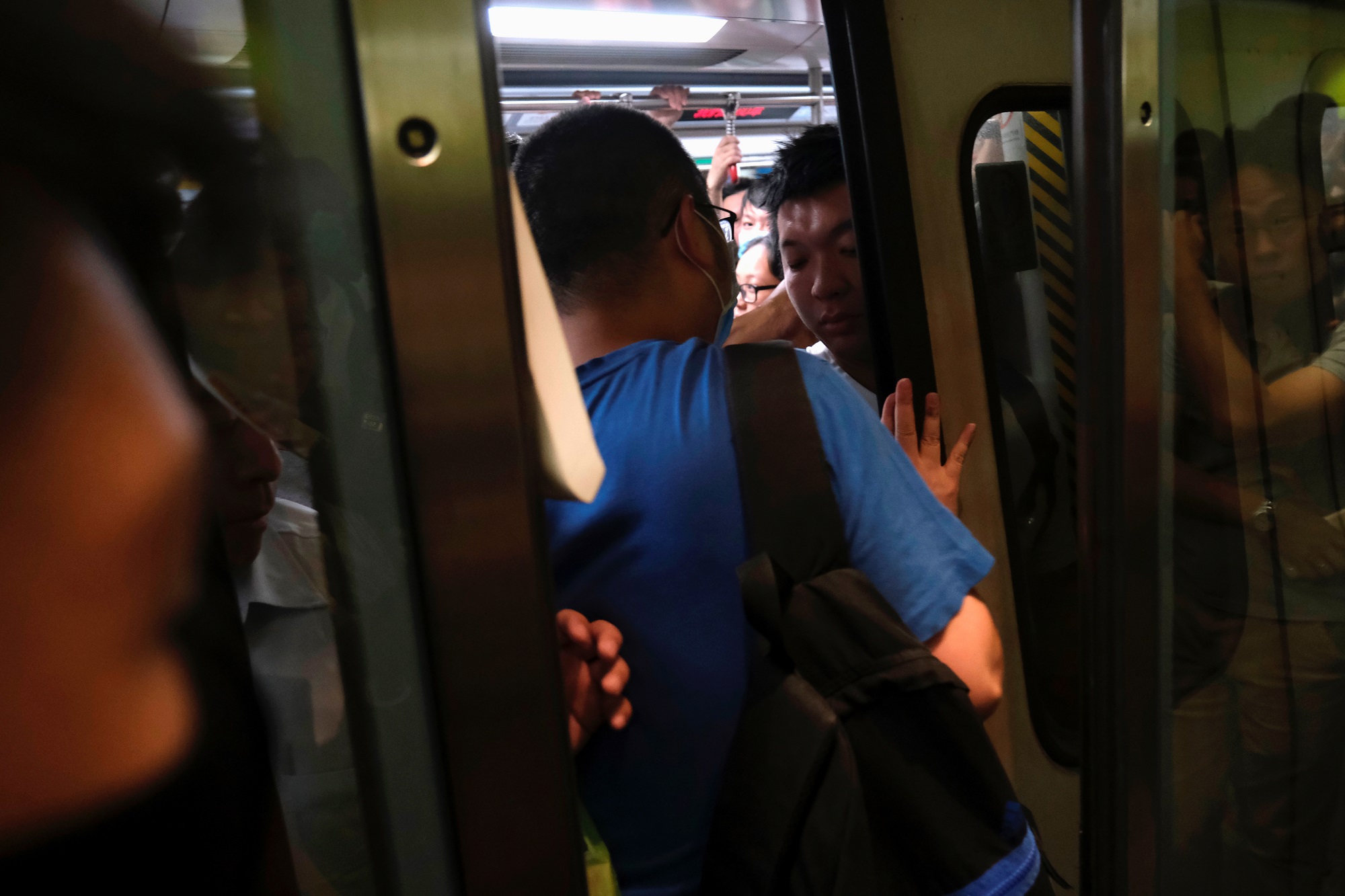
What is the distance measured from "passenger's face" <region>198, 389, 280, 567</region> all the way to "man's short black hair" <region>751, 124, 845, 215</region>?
1997mm

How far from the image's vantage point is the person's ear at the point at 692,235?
1.22 metres

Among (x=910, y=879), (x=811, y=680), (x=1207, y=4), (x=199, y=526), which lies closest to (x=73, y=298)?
(x=199, y=526)

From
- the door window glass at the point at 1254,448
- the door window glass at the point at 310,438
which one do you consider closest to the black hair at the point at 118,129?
the door window glass at the point at 310,438

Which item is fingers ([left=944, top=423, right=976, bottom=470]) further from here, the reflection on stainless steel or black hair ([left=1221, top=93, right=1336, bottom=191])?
the reflection on stainless steel

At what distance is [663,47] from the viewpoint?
128 inches

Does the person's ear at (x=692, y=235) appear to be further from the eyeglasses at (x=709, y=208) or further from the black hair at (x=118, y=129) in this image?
the black hair at (x=118, y=129)

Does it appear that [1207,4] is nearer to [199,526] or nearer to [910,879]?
[910,879]

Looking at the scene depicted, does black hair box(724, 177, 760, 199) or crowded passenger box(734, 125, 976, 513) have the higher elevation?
black hair box(724, 177, 760, 199)

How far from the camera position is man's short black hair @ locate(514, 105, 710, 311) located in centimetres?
120

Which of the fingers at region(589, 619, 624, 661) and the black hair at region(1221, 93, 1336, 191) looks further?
the black hair at region(1221, 93, 1336, 191)

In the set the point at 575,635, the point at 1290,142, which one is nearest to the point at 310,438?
the point at 575,635

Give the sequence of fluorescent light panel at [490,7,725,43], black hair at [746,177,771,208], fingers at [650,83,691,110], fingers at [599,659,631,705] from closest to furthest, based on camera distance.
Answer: fingers at [599,659,631,705]
black hair at [746,177,771,208]
fluorescent light panel at [490,7,725,43]
fingers at [650,83,691,110]

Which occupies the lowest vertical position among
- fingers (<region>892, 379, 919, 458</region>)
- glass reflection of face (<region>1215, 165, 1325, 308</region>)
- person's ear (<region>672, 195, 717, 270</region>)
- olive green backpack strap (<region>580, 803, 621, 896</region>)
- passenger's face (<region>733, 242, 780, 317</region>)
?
olive green backpack strap (<region>580, 803, 621, 896</region>)

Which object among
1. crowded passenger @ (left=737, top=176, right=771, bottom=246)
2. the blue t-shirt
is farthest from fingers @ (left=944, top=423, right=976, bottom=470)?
crowded passenger @ (left=737, top=176, right=771, bottom=246)
